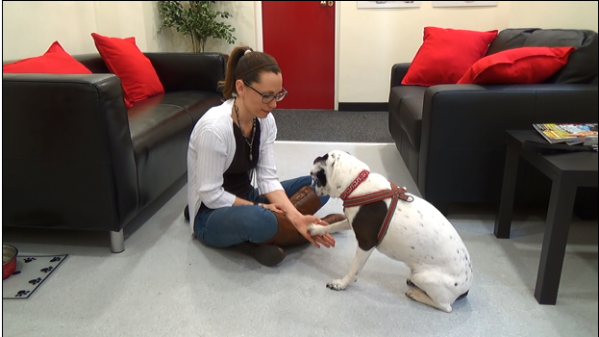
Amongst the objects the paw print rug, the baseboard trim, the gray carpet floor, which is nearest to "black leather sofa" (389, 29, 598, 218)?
the gray carpet floor

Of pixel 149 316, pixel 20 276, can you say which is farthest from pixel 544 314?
pixel 20 276

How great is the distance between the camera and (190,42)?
4102 millimetres

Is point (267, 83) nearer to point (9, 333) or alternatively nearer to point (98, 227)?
point (98, 227)

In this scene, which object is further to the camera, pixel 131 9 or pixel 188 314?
pixel 131 9

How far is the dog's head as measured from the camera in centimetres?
129

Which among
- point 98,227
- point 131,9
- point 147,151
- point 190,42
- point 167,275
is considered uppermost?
point 131,9

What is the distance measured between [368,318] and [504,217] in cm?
76

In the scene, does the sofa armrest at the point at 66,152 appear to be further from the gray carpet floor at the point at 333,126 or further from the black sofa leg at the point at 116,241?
the gray carpet floor at the point at 333,126

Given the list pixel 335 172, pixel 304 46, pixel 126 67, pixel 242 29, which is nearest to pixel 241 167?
pixel 335 172

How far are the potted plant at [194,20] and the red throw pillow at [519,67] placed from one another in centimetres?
272

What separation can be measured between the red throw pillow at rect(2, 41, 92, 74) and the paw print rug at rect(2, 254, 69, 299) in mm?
712

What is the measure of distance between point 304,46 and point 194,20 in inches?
38.2

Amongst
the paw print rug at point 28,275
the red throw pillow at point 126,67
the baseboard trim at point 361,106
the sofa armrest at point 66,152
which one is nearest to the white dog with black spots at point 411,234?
the sofa armrest at point 66,152

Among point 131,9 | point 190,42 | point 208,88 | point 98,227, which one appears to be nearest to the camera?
point 98,227
